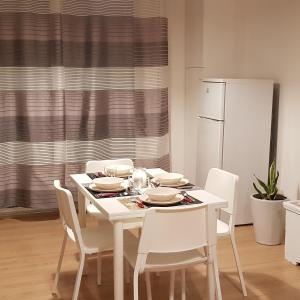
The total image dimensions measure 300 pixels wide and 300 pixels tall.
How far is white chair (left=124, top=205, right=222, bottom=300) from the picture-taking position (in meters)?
2.32

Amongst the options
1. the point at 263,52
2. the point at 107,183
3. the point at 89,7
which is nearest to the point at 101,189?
the point at 107,183

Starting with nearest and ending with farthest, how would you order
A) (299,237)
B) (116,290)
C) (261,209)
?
(116,290) → (299,237) → (261,209)

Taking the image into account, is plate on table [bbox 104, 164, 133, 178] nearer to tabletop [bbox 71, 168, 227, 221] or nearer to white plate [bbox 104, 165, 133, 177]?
white plate [bbox 104, 165, 133, 177]

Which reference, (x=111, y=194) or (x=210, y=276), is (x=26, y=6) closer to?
(x=111, y=194)

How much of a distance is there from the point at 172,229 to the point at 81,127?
2.47 meters

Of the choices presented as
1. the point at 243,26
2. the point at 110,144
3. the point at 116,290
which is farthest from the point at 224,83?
the point at 116,290

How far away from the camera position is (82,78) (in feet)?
14.9

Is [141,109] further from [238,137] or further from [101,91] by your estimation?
[238,137]

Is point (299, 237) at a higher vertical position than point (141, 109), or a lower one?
lower

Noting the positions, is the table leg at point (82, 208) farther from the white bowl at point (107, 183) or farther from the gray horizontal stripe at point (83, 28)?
the gray horizontal stripe at point (83, 28)

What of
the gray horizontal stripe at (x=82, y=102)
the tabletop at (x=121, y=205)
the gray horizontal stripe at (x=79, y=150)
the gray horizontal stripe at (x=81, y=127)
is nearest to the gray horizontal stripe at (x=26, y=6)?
the gray horizontal stripe at (x=82, y=102)

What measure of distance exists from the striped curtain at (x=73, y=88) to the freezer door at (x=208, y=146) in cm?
53

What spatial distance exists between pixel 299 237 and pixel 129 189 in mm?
1394

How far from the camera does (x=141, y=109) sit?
15.6 ft
